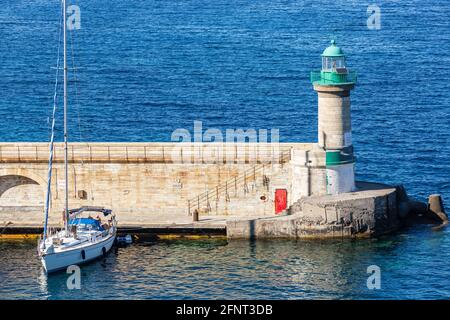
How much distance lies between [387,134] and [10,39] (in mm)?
67153

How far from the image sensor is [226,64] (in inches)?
6147

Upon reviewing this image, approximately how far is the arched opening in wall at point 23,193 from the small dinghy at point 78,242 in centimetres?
454

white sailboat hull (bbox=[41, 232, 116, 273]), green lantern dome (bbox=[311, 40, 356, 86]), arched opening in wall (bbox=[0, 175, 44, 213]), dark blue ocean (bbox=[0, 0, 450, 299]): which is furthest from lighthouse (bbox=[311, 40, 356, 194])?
arched opening in wall (bbox=[0, 175, 44, 213])

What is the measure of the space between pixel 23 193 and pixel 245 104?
44.5m

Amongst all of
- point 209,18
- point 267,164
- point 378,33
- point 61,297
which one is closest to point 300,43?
point 378,33

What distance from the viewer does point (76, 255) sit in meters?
87.1

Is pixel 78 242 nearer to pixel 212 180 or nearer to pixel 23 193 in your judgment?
pixel 23 193

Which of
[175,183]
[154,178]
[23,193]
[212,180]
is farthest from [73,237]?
[212,180]

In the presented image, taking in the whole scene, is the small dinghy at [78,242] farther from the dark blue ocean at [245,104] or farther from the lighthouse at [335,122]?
the lighthouse at [335,122]

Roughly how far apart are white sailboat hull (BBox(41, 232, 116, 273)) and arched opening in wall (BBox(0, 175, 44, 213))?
754 cm

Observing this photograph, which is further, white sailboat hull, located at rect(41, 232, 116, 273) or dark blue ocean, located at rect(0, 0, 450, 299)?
white sailboat hull, located at rect(41, 232, 116, 273)

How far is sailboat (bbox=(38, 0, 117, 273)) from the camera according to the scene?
282ft

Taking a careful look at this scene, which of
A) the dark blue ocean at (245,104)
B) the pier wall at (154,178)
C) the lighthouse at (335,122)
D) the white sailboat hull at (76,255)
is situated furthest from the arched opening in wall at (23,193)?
the lighthouse at (335,122)

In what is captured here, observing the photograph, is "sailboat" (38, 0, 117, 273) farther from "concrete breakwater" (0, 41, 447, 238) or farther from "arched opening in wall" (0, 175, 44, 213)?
"arched opening in wall" (0, 175, 44, 213)
